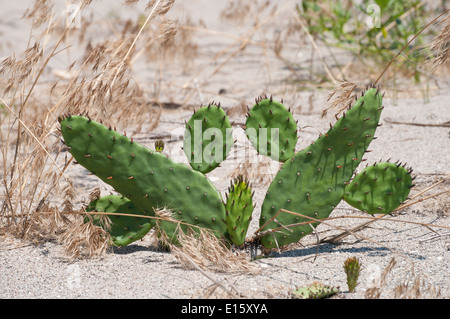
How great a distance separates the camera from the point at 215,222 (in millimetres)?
1683

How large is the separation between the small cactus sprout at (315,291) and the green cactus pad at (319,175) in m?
0.18

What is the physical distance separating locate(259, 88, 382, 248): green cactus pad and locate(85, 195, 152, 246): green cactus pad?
374 mm

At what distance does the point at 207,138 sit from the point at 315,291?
531 millimetres

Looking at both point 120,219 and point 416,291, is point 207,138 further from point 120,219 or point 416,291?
point 416,291

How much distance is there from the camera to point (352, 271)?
4.75 ft

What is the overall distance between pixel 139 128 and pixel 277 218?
125cm

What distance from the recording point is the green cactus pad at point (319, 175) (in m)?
1.60

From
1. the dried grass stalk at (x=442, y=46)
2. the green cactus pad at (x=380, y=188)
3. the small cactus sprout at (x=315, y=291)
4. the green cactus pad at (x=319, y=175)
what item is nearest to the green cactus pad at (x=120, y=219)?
the green cactus pad at (x=319, y=175)

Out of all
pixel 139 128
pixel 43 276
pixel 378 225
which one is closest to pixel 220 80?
pixel 139 128

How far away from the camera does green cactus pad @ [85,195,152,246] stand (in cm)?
171

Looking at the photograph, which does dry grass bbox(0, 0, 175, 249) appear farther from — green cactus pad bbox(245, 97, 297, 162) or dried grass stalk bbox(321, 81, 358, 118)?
dried grass stalk bbox(321, 81, 358, 118)

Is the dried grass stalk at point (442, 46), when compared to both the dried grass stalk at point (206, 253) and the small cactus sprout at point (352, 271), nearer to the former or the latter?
the small cactus sprout at point (352, 271)

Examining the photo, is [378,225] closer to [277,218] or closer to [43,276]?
[277,218]

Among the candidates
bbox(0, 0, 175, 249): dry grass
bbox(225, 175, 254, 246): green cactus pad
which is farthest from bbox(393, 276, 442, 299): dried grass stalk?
bbox(0, 0, 175, 249): dry grass
